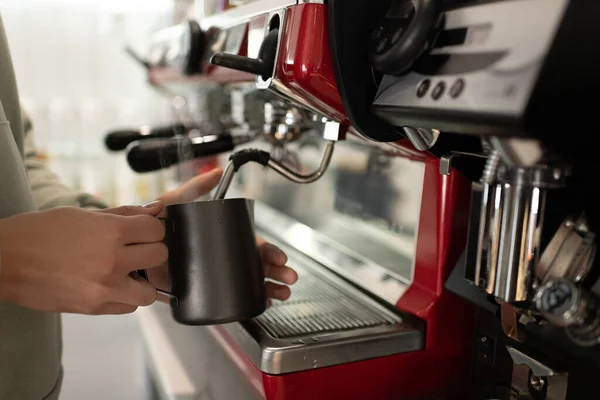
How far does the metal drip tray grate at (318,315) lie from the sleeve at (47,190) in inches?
11.6

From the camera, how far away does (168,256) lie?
1.60 ft

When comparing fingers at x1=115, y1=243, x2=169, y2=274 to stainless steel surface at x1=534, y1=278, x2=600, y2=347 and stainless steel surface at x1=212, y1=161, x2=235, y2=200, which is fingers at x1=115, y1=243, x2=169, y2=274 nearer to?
stainless steel surface at x1=212, y1=161, x2=235, y2=200

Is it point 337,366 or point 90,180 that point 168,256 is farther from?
point 90,180

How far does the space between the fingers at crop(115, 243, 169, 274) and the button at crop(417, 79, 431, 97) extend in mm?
239

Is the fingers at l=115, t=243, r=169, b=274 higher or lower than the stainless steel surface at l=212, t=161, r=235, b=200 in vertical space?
lower

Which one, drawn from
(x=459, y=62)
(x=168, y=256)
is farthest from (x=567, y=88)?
(x=168, y=256)

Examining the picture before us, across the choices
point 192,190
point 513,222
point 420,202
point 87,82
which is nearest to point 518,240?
point 513,222

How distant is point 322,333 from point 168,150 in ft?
0.87

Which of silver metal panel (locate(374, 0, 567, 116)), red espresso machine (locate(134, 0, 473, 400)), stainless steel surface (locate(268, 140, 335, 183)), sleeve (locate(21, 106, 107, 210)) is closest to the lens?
silver metal panel (locate(374, 0, 567, 116))

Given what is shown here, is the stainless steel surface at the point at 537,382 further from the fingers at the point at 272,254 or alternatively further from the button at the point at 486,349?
the fingers at the point at 272,254

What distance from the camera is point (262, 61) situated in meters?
0.48

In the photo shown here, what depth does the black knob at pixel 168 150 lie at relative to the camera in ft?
2.09

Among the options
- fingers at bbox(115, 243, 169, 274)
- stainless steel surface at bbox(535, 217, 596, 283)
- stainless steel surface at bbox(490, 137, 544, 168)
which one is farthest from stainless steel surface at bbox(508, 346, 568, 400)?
fingers at bbox(115, 243, 169, 274)

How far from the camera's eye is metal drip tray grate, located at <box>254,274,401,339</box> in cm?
57
